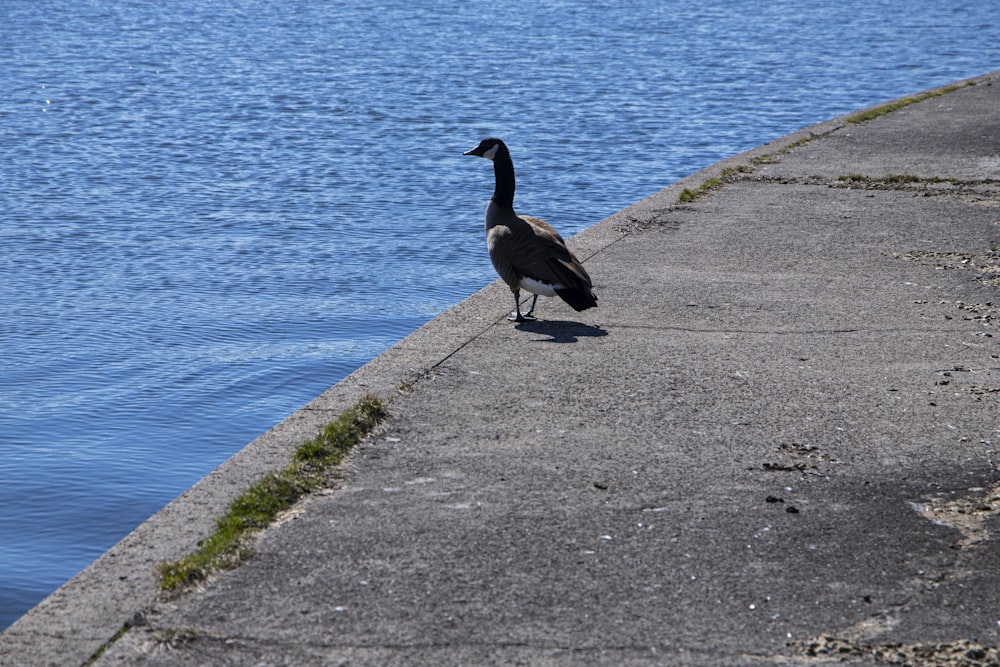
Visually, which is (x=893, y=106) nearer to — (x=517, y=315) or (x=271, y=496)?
(x=517, y=315)

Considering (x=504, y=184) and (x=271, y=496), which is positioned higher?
(x=504, y=184)

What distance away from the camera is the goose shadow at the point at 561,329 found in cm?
689

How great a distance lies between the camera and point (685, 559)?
4.29 metres

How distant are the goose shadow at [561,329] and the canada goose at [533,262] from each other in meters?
0.10

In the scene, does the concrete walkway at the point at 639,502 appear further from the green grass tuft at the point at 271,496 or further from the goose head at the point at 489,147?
the goose head at the point at 489,147

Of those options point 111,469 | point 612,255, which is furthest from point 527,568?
point 612,255

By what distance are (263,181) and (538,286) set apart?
846 centimetres

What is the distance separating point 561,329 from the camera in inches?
279

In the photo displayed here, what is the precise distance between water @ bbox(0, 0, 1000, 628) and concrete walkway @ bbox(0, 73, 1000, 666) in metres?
2.01

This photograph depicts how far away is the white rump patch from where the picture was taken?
6969 millimetres

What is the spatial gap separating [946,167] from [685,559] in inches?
323

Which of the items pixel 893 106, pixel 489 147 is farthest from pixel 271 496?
pixel 893 106

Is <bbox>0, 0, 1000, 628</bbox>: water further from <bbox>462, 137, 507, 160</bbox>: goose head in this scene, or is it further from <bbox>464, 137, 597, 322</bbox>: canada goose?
<bbox>464, 137, 597, 322</bbox>: canada goose

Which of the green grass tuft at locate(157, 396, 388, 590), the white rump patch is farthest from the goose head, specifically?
the green grass tuft at locate(157, 396, 388, 590)
